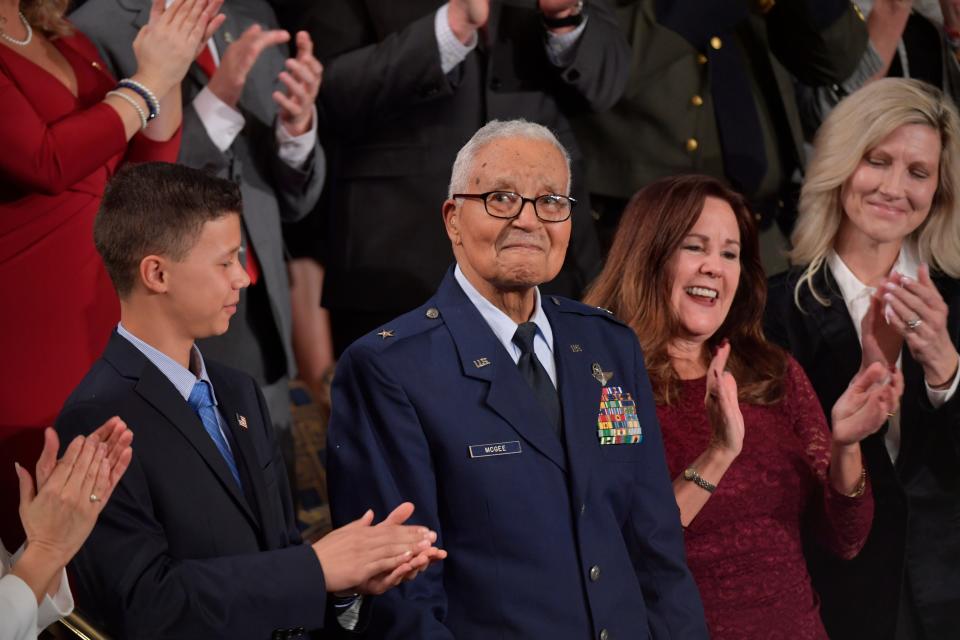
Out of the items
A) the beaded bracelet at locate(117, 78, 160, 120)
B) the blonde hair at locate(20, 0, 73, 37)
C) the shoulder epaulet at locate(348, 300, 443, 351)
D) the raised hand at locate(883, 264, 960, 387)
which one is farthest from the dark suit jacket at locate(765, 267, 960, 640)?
the blonde hair at locate(20, 0, 73, 37)

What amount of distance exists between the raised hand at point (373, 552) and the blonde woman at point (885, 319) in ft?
5.20

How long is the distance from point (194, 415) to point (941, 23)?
2.99 meters

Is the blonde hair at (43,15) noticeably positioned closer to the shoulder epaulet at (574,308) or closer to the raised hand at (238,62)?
the raised hand at (238,62)

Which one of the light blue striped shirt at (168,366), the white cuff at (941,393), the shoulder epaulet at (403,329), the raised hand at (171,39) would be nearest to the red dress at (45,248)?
the raised hand at (171,39)

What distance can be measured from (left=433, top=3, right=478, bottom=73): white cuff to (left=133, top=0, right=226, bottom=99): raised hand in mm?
578

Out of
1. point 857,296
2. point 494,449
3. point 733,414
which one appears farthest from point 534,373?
point 857,296

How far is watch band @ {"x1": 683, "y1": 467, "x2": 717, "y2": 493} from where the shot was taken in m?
2.80

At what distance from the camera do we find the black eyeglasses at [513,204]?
2.43 m

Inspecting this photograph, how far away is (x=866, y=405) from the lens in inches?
117

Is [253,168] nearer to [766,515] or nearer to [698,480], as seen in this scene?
[698,480]

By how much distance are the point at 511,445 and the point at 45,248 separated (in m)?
1.15

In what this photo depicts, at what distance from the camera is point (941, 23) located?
4.26 metres

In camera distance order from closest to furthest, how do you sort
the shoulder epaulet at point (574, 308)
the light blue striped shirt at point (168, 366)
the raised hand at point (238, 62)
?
the light blue striped shirt at point (168, 366) → the shoulder epaulet at point (574, 308) → the raised hand at point (238, 62)

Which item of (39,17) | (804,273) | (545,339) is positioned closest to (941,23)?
(804,273)
